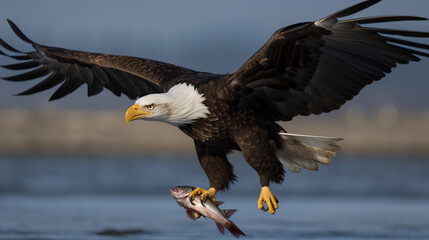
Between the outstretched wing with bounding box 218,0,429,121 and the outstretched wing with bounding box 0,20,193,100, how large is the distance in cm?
117

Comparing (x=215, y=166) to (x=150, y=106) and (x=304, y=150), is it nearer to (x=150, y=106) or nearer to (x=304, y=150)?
(x=304, y=150)

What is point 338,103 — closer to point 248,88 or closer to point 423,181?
point 248,88

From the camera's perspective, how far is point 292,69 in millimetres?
7297

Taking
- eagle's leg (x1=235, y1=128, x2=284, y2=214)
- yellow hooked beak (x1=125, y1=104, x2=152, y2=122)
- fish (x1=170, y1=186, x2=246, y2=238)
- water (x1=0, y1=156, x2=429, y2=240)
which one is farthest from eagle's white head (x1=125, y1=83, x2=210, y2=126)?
water (x1=0, y1=156, x2=429, y2=240)

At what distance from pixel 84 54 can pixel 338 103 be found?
225 centimetres

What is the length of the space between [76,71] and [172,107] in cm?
161

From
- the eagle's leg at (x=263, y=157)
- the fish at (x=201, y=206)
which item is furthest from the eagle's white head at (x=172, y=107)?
the fish at (x=201, y=206)

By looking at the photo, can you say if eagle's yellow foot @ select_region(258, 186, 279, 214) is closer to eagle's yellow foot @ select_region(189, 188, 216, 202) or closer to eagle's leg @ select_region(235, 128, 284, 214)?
eagle's leg @ select_region(235, 128, 284, 214)

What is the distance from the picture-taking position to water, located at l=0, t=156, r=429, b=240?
9008 mm

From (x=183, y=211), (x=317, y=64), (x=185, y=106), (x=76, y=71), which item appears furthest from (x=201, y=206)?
(x=183, y=211)

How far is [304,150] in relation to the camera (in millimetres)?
7809

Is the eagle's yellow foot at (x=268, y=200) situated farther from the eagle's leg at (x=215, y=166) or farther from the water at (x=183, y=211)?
the eagle's leg at (x=215, y=166)

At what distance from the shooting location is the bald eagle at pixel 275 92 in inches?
280

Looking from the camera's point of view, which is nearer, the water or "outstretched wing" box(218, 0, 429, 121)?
"outstretched wing" box(218, 0, 429, 121)
